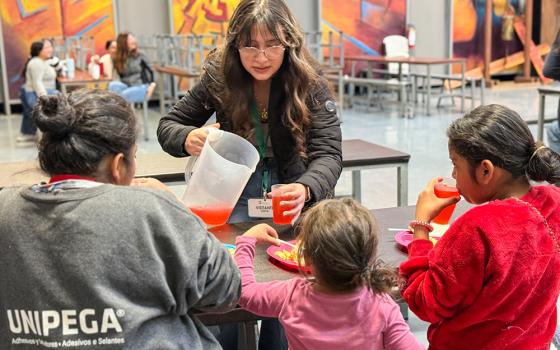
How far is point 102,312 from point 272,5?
1.21 meters

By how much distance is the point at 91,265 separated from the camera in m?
1.11

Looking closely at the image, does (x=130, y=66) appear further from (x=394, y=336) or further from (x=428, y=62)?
(x=394, y=336)

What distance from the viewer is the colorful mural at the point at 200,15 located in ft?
33.3

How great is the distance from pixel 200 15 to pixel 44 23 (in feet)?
7.37

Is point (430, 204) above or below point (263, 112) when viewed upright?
below

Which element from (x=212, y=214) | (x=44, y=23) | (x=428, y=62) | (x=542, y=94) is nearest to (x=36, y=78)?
(x=44, y=23)

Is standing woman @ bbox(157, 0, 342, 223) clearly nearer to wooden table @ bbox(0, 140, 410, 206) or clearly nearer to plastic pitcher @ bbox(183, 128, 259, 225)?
plastic pitcher @ bbox(183, 128, 259, 225)

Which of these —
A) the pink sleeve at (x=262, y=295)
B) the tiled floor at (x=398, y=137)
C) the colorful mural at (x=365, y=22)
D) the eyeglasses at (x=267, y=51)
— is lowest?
the tiled floor at (x=398, y=137)

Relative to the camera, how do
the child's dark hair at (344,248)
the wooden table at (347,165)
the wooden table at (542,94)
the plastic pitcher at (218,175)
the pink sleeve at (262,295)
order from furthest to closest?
the wooden table at (542,94), the wooden table at (347,165), the plastic pitcher at (218,175), the pink sleeve at (262,295), the child's dark hair at (344,248)

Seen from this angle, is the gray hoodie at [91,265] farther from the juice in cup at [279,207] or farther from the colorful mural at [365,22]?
the colorful mural at [365,22]

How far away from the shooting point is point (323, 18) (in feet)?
36.3

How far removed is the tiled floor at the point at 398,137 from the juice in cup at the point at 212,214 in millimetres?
1208

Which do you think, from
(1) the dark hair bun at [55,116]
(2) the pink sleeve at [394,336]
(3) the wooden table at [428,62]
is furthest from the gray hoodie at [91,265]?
(3) the wooden table at [428,62]

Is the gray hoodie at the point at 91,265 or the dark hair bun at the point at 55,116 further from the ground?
the dark hair bun at the point at 55,116
